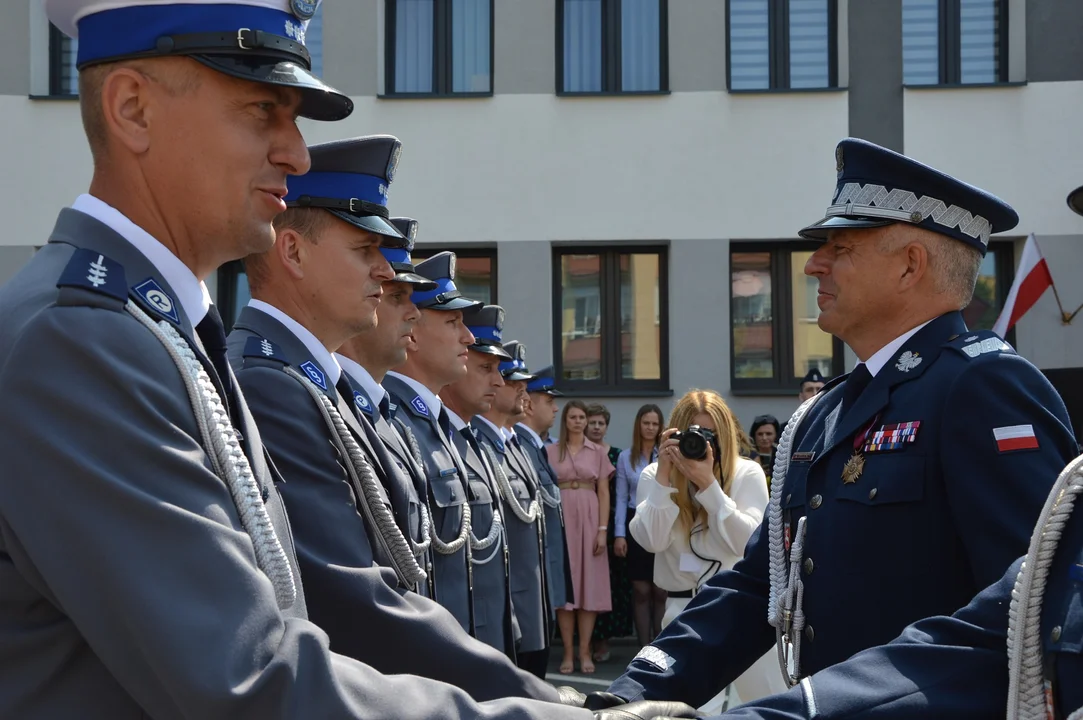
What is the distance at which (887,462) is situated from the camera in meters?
3.15

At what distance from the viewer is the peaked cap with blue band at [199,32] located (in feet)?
6.68

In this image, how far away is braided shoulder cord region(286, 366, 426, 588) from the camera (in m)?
3.00

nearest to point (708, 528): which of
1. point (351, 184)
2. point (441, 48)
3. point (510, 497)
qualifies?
Result: point (510, 497)

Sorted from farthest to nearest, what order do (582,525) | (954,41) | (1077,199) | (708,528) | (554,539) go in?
(954,41)
(582,525)
(554,539)
(708,528)
(1077,199)

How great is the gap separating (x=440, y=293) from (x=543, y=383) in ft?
19.1

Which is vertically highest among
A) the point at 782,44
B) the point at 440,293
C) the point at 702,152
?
the point at 782,44

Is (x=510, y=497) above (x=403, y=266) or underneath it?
underneath

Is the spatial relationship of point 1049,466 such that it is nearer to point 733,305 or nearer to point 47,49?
point 733,305

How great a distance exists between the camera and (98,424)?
1690 millimetres

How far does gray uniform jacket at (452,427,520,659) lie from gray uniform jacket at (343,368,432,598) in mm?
959

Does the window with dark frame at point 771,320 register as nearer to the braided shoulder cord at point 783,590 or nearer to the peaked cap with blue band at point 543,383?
the peaked cap with blue band at point 543,383

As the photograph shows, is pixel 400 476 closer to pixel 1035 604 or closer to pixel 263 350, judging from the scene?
pixel 263 350

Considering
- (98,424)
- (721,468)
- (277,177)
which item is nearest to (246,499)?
(98,424)

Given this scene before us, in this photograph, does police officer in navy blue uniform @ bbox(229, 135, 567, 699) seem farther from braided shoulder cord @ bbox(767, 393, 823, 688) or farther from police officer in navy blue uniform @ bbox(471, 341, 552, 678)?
police officer in navy blue uniform @ bbox(471, 341, 552, 678)
